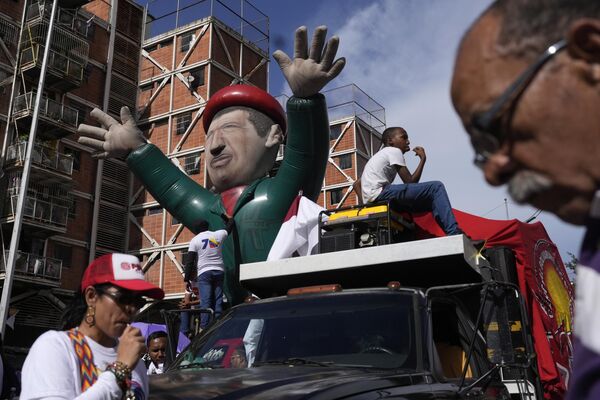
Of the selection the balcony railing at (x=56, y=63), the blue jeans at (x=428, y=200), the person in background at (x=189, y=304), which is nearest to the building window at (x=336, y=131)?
the balcony railing at (x=56, y=63)

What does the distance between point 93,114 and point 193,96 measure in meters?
24.9

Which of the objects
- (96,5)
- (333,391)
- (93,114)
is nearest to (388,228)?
(333,391)

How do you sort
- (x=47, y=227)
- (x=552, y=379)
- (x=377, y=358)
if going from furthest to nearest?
1. (x=47, y=227)
2. (x=552, y=379)
3. (x=377, y=358)

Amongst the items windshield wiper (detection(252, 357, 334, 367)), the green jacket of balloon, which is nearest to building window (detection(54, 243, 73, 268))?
the green jacket of balloon

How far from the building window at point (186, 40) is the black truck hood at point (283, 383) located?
3345 cm

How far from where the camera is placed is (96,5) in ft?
117

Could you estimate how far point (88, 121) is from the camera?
3148 centimetres

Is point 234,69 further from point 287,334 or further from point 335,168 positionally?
point 287,334

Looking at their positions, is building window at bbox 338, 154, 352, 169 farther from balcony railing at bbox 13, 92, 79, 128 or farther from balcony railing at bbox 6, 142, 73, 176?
balcony railing at bbox 6, 142, 73, 176

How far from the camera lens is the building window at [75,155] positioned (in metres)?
31.3

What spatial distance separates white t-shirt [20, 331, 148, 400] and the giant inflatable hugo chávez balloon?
5734mm

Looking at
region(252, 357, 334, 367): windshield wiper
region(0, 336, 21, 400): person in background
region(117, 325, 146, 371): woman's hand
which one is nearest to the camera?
region(117, 325, 146, 371): woman's hand

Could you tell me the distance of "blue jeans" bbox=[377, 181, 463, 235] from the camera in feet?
18.0

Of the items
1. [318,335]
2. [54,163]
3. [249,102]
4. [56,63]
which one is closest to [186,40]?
[56,63]
